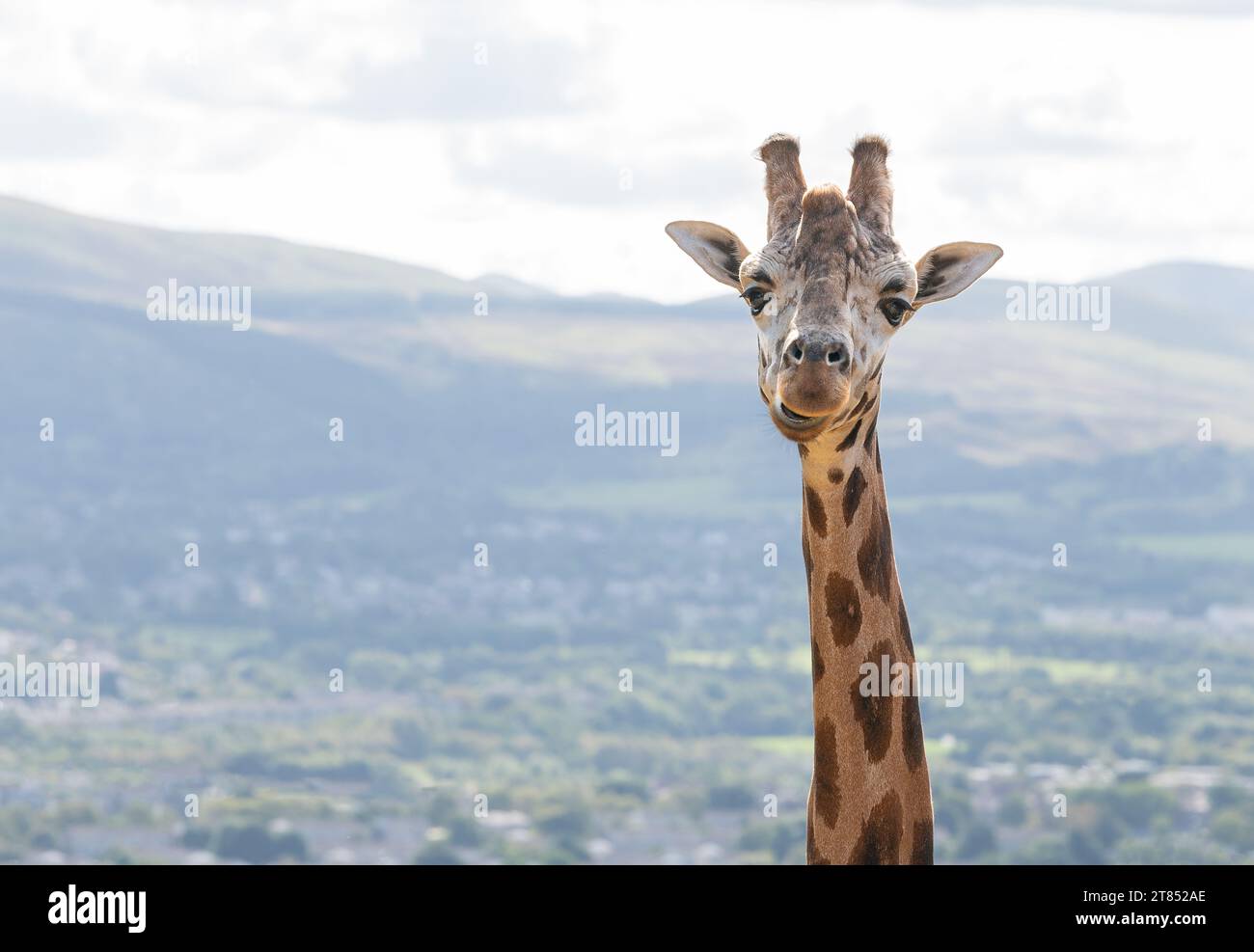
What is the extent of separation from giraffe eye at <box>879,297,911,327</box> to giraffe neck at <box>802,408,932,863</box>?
2.39ft

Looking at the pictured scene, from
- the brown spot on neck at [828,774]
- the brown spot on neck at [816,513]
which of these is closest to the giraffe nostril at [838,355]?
the brown spot on neck at [816,513]

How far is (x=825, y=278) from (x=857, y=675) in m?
3.06

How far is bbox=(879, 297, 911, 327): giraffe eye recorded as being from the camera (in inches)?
637

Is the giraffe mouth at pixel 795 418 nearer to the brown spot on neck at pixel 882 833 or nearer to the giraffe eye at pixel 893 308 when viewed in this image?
the giraffe eye at pixel 893 308

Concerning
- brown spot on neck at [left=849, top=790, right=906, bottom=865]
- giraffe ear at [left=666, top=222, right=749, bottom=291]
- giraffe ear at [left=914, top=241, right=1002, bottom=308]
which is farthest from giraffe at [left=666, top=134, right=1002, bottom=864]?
giraffe ear at [left=666, top=222, right=749, bottom=291]

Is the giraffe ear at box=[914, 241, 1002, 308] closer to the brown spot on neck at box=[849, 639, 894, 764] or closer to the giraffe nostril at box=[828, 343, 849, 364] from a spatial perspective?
the giraffe nostril at box=[828, 343, 849, 364]

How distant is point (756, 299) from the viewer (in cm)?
1630

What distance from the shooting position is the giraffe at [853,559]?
16.0 m

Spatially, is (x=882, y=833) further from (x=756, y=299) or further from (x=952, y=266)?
(x=952, y=266)

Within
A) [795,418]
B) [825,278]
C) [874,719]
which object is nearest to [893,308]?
[825,278]
